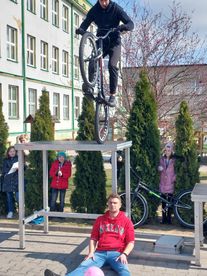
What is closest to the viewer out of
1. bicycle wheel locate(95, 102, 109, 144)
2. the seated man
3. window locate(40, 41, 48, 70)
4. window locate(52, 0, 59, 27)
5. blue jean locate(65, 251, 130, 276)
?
blue jean locate(65, 251, 130, 276)

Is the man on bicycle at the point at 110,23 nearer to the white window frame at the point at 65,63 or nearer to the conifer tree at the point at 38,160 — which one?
the conifer tree at the point at 38,160

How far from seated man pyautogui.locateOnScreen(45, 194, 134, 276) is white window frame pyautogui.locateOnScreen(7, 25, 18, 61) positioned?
2060 cm

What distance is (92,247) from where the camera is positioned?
20.2 feet

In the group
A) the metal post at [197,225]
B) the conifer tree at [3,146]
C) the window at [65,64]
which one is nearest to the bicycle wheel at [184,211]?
the metal post at [197,225]

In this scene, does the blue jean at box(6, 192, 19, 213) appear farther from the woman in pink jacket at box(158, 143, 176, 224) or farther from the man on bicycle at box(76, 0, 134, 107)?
the man on bicycle at box(76, 0, 134, 107)

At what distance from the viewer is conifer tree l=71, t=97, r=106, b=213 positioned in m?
10.1

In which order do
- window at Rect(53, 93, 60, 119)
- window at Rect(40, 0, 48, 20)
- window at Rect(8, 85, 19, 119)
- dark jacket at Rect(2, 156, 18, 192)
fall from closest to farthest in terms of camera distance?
dark jacket at Rect(2, 156, 18, 192) → window at Rect(8, 85, 19, 119) → window at Rect(40, 0, 48, 20) → window at Rect(53, 93, 60, 119)

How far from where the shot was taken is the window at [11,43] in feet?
83.4

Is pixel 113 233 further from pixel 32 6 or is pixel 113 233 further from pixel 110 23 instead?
pixel 32 6

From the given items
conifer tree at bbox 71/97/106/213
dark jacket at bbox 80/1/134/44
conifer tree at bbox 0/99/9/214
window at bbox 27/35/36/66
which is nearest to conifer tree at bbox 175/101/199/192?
conifer tree at bbox 71/97/106/213

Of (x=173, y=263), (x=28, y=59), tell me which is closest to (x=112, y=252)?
(x=173, y=263)

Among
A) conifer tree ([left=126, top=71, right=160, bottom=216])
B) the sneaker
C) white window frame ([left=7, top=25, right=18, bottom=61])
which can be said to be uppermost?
white window frame ([left=7, top=25, right=18, bottom=61])

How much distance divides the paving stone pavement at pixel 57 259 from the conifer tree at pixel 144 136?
1624mm

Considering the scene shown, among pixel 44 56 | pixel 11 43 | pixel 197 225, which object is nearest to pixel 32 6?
pixel 44 56
